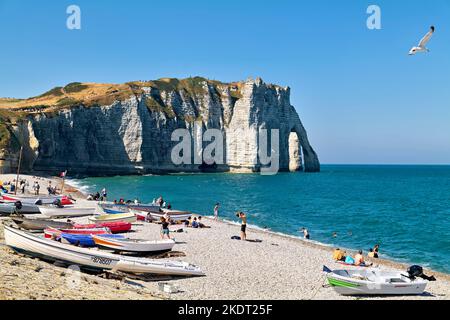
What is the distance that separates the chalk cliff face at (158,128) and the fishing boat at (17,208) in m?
49.9

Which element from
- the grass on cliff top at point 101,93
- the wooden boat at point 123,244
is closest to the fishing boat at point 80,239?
the wooden boat at point 123,244

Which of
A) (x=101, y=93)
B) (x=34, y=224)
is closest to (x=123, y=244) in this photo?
(x=34, y=224)

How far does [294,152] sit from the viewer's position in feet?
512

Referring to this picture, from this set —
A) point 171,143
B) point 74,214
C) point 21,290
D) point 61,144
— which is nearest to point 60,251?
point 21,290

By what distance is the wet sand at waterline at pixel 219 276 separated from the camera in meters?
12.6

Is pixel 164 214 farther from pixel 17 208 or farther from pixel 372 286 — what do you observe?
pixel 372 286

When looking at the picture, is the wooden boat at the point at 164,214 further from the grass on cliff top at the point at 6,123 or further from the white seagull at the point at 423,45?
the grass on cliff top at the point at 6,123

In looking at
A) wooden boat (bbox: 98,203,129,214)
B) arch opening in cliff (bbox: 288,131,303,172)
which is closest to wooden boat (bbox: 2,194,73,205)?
wooden boat (bbox: 98,203,129,214)

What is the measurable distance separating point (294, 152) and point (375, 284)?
141m

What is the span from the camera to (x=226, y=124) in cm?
14550
